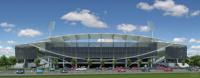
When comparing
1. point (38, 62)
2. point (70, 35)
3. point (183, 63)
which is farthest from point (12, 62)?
point (183, 63)

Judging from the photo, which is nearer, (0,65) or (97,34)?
(0,65)

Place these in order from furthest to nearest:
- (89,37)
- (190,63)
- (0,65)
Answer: (89,37) → (190,63) → (0,65)

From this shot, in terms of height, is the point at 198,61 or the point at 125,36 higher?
the point at 125,36

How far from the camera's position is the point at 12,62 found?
7441 inches

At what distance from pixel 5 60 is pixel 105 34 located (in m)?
50.8

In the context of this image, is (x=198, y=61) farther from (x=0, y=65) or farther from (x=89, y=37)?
(x=0, y=65)

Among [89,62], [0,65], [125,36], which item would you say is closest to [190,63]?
[125,36]

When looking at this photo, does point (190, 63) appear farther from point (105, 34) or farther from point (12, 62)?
point (12, 62)

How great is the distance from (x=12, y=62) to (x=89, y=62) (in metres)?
37.0

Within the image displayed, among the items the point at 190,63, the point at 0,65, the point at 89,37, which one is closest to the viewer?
the point at 0,65

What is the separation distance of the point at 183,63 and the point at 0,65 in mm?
85997

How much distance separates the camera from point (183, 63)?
7756 inches

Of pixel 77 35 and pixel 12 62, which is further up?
pixel 77 35

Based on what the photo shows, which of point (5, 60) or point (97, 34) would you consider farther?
point (97, 34)
